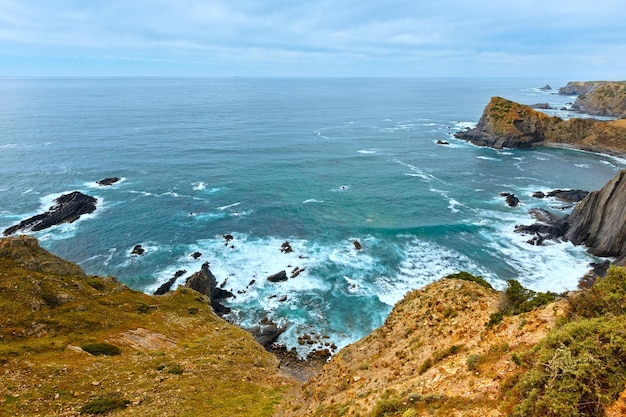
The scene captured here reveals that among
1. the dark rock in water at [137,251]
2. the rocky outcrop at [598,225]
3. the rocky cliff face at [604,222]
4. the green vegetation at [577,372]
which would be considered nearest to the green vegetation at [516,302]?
the green vegetation at [577,372]

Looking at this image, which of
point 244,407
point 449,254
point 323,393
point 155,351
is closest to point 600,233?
point 449,254

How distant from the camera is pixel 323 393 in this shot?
27.2m

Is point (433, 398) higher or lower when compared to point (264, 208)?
higher

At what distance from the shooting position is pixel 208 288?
183 ft

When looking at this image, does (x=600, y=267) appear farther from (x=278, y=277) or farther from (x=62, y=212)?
(x=62, y=212)

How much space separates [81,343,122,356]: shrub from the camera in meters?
32.5

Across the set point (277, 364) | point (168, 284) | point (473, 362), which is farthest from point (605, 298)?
point (168, 284)

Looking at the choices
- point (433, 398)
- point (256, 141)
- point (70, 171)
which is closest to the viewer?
point (433, 398)

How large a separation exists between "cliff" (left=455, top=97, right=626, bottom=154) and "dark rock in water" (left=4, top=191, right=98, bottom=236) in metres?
143

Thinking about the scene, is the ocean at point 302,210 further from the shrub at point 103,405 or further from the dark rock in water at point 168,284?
the shrub at point 103,405

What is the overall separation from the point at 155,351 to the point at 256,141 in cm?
11807

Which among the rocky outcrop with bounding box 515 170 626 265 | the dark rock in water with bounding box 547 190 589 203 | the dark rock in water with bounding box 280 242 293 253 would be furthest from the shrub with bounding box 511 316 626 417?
the dark rock in water with bounding box 547 190 589 203

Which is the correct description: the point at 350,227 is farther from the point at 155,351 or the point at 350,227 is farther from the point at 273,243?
the point at 155,351

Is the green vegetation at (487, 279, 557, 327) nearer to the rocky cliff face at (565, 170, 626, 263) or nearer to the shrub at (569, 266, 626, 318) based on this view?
the shrub at (569, 266, 626, 318)
